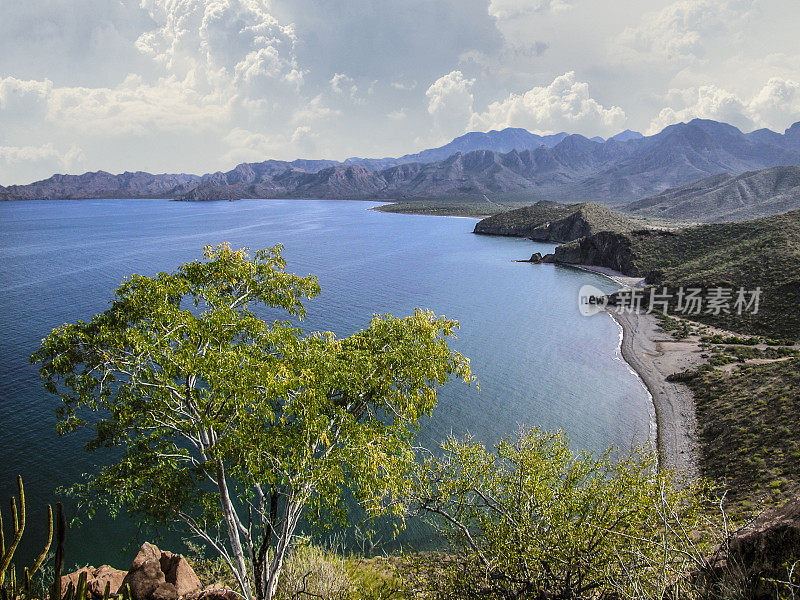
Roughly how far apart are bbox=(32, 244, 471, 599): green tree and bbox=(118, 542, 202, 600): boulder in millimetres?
4364

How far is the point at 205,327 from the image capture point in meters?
10.6

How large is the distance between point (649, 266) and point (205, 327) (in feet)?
336

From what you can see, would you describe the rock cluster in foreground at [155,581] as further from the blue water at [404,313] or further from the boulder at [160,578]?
the blue water at [404,313]

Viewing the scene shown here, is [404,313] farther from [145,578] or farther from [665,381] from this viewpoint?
[145,578]

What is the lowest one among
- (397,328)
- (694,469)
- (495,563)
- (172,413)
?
(694,469)

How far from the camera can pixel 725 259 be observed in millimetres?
76062

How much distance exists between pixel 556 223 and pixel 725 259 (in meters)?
75.8

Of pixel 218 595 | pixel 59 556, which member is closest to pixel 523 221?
Answer: pixel 218 595

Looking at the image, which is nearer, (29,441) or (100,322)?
(100,322)

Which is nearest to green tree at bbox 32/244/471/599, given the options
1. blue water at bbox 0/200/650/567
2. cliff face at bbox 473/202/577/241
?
blue water at bbox 0/200/650/567

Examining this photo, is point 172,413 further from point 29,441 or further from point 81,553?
point 29,441

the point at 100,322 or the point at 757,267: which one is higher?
the point at 100,322

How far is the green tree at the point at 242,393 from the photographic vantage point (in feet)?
31.6

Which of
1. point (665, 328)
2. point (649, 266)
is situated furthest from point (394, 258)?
point (665, 328)
